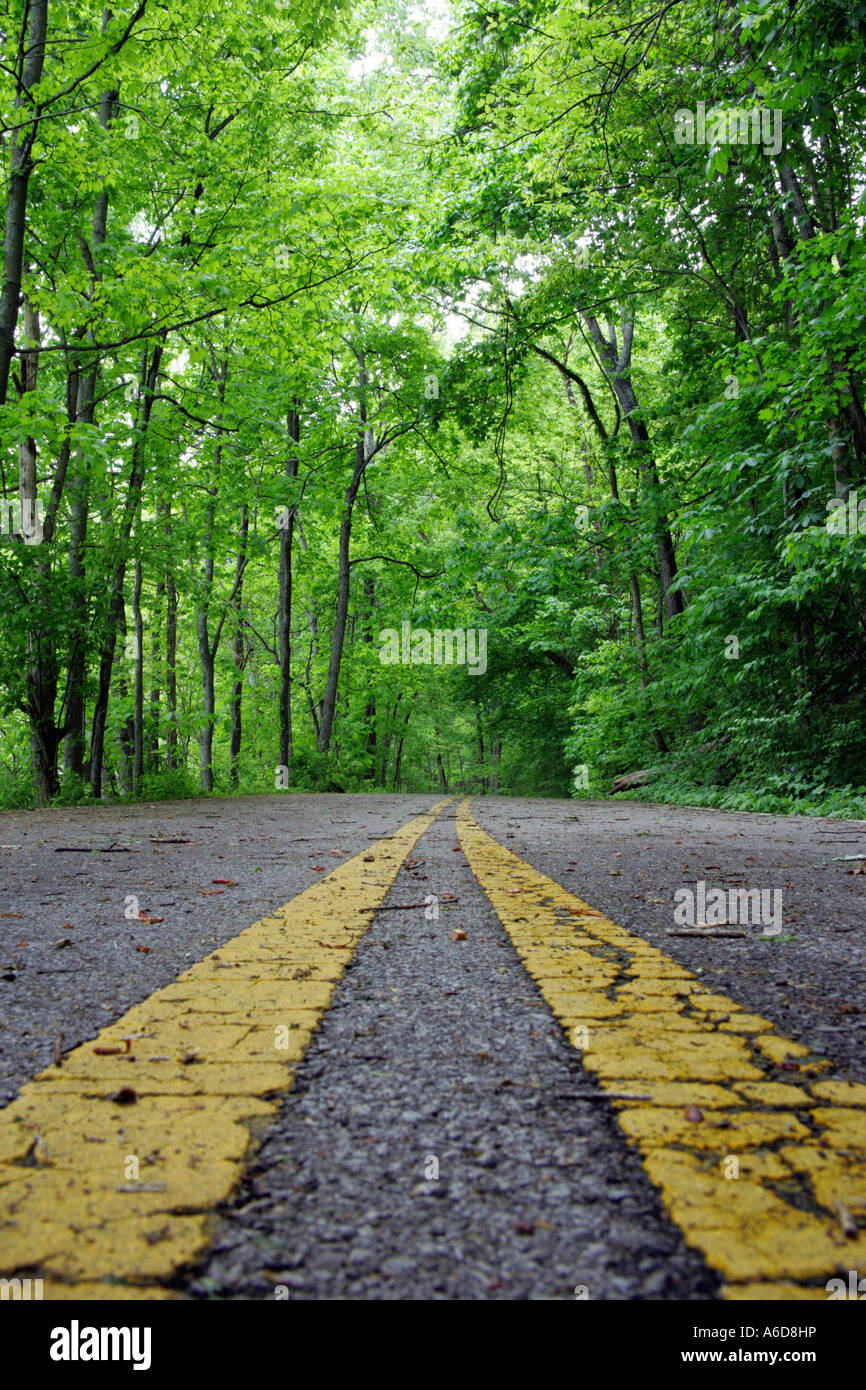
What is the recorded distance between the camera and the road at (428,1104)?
31.3 inches

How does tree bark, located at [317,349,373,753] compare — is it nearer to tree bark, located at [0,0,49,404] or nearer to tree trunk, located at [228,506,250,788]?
tree trunk, located at [228,506,250,788]

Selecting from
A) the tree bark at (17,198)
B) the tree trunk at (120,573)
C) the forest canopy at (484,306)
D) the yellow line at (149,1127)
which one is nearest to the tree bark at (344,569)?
the forest canopy at (484,306)

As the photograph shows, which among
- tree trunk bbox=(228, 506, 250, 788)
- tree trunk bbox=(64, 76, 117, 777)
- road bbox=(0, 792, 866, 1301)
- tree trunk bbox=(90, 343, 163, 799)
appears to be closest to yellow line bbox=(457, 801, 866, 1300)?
road bbox=(0, 792, 866, 1301)

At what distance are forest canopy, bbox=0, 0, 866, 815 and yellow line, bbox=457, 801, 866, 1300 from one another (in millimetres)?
4321

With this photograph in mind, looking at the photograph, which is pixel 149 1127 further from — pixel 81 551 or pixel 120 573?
pixel 81 551

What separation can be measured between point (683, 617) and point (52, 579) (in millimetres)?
7753

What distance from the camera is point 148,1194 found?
35.4 inches

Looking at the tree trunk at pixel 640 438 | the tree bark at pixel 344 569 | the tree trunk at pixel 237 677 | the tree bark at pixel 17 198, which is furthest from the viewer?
the tree bark at pixel 344 569

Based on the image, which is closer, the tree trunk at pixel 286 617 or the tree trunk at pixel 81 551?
the tree trunk at pixel 81 551

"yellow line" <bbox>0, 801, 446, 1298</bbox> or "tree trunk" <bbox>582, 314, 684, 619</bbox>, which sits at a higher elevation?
"tree trunk" <bbox>582, 314, 684, 619</bbox>

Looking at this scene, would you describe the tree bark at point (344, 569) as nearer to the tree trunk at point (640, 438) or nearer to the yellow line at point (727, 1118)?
the tree trunk at point (640, 438)

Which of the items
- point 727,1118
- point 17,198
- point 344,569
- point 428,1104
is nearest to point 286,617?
point 344,569

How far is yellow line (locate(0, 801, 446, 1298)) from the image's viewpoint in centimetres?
80

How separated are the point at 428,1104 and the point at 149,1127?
1.36 ft
